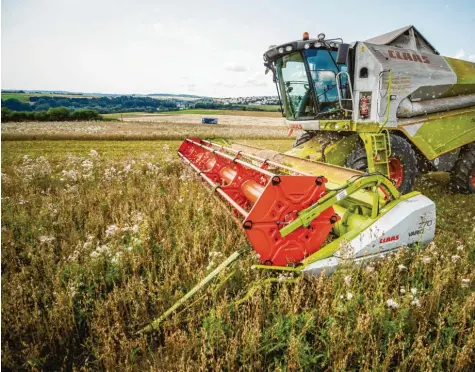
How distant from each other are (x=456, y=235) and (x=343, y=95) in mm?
2904

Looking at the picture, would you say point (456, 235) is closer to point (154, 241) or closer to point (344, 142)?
point (344, 142)

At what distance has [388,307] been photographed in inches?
90.2

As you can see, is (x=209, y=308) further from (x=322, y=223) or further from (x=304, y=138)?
(x=304, y=138)

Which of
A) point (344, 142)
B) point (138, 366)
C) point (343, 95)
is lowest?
point (138, 366)

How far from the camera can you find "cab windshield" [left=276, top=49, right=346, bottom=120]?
18.2 ft

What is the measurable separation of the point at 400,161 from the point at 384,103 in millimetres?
974

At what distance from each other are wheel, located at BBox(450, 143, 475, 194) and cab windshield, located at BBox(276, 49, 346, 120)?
2716mm

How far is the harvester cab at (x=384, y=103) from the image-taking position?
5137 millimetres

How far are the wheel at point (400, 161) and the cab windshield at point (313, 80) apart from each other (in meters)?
1.05

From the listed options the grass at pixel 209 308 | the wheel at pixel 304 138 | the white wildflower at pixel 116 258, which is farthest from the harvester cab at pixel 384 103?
the white wildflower at pixel 116 258

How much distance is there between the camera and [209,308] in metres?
2.38

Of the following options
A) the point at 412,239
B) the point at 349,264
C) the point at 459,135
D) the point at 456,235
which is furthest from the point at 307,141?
the point at 349,264

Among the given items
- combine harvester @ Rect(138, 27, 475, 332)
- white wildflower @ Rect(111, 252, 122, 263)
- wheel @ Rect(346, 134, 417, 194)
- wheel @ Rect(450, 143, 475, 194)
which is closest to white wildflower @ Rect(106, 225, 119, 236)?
white wildflower @ Rect(111, 252, 122, 263)

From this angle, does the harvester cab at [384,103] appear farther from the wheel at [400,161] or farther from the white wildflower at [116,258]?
the white wildflower at [116,258]
